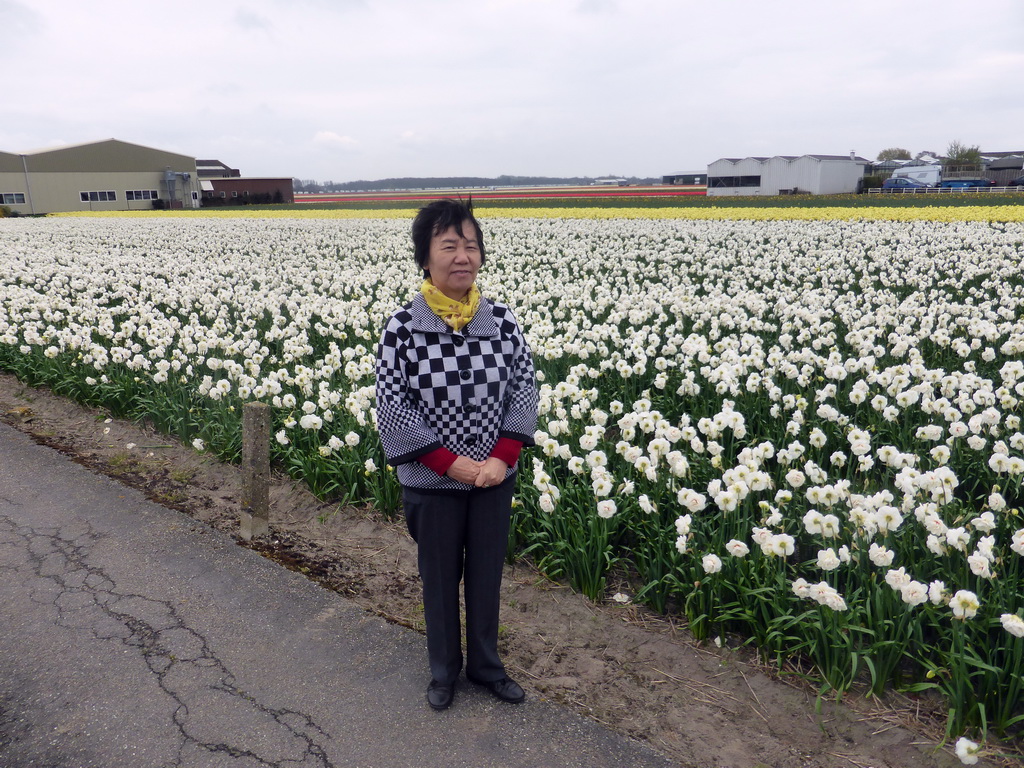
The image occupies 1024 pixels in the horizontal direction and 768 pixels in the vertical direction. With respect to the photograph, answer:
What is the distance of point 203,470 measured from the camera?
21.1 ft

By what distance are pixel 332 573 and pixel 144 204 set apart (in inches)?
2743

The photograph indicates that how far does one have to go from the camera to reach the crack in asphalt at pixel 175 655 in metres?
3.08

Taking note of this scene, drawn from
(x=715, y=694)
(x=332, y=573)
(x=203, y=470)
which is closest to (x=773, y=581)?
(x=715, y=694)

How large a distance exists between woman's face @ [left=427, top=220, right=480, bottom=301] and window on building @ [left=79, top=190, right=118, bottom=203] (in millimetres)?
69478

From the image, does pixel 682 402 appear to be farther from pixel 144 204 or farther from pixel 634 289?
pixel 144 204

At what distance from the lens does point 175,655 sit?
3.71 meters

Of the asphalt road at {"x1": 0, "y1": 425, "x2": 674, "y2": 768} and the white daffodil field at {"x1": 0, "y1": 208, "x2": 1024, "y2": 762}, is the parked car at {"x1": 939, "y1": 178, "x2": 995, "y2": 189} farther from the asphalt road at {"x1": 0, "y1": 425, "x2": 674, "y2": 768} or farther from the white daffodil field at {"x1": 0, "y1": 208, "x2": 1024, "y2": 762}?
the asphalt road at {"x1": 0, "y1": 425, "x2": 674, "y2": 768}

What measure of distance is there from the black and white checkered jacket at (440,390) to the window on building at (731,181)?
202 ft

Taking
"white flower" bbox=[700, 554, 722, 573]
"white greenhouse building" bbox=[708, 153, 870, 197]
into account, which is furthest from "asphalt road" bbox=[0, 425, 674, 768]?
"white greenhouse building" bbox=[708, 153, 870, 197]

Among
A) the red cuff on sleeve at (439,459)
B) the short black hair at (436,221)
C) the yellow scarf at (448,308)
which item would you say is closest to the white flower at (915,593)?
the red cuff on sleeve at (439,459)

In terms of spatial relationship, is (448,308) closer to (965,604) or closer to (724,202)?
(965,604)

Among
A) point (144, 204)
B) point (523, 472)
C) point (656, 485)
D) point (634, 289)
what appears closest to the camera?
point (656, 485)

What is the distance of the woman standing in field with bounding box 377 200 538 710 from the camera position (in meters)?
3.00

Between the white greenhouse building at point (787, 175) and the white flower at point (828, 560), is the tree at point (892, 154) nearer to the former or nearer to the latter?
the white greenhouse building at point (787, 175)
